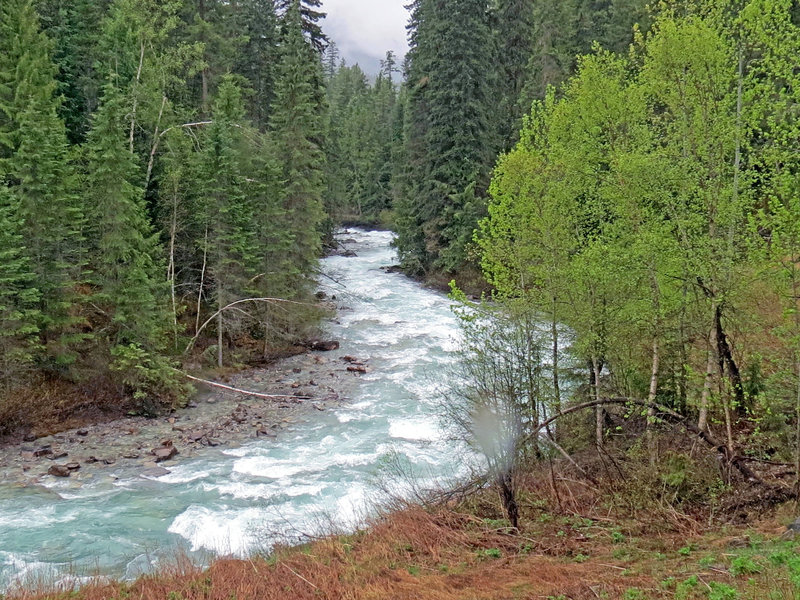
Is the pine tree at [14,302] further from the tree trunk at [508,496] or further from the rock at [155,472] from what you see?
the tree trunk at [508,496]

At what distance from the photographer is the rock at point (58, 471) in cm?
1395

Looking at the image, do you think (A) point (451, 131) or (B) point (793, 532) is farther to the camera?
(A) point (451, 131)

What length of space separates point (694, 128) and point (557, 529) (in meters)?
7.46

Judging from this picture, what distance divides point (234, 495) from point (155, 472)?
2.59m

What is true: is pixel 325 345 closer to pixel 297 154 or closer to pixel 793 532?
pixel 297 154

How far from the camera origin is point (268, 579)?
7.96 metres

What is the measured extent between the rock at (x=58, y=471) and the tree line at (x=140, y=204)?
3.02 m

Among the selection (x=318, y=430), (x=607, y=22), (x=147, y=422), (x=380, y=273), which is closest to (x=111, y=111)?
(x=147, y=422)

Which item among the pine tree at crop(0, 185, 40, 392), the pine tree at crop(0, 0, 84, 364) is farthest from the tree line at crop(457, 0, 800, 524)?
the pine tree at crop(0, 0, 84, 364)

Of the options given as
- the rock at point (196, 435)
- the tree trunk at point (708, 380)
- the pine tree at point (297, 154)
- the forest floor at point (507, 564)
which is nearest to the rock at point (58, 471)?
the rock at point (196, 435)

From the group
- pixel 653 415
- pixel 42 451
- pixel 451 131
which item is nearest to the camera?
pixel 653 415

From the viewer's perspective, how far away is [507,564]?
25.9ft

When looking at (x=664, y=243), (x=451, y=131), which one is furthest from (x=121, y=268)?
(x=451, y=131)

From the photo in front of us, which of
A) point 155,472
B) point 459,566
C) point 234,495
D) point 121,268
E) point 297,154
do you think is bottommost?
point 234,495
